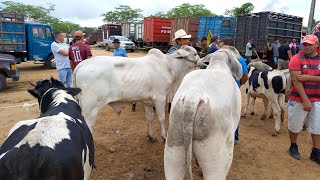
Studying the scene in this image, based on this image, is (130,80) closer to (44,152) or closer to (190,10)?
(44,152)

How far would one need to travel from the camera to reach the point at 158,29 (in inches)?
999

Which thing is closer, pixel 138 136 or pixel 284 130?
pixel 138 136

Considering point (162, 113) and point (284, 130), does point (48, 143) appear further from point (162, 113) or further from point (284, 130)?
point (284, 130)

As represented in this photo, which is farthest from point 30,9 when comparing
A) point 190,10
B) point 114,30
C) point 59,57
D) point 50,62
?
point 59,57

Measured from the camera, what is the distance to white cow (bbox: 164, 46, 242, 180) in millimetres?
2318

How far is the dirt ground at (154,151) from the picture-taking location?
4.18m

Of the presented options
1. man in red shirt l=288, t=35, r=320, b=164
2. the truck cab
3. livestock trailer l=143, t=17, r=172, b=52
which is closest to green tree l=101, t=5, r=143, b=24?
livestock trailer l=143, t=17, r=172, b=52

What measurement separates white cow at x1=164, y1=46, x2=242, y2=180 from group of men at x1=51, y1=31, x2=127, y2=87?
3809 mm

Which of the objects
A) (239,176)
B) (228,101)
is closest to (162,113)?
(239,176)

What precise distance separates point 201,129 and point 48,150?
1164 mm

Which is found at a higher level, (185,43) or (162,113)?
(185,43)

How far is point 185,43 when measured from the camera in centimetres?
576

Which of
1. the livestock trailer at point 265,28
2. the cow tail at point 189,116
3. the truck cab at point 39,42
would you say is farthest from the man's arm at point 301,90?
the truck cab at point 39,42

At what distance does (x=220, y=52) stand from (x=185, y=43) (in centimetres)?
235
